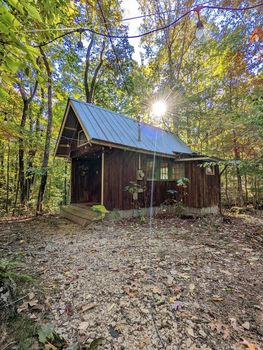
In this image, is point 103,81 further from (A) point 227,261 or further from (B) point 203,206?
(A) point 227,261

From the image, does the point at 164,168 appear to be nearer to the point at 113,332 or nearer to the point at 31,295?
the point at 31,295

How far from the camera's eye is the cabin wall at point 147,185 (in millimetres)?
7758

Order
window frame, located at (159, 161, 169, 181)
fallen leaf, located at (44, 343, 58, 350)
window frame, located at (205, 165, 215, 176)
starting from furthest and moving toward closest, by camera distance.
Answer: window frame, located at (159, 161, 169, 181) → window frame, located at (205, 165, 215, 176) → fallen leaf, located at (44, 343, 58, 350)

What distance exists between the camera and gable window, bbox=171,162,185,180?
9.66 m

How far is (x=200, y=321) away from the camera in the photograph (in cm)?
219

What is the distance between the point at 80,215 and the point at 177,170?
17.2ft

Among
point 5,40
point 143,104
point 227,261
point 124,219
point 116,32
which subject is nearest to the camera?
point 5,40

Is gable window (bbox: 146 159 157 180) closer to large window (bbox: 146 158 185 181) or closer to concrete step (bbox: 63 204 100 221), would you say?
large window (bbox: 146 158 185 181)

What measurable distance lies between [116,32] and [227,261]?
40.7 ft

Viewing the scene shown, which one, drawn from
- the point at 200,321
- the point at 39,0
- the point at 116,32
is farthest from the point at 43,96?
the point at 200,321

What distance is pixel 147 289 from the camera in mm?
2750

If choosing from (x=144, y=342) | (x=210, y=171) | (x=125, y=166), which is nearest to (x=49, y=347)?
(x=144, y=342)

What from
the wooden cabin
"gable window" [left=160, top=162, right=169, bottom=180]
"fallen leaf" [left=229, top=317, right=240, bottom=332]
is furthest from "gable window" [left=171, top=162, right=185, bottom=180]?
"fallen leaf" [left=229, top=317, right=240, bottom=332]

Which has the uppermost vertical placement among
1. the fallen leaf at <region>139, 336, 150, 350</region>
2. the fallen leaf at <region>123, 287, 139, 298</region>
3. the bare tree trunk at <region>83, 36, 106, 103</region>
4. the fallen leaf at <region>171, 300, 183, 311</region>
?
the bare tree trunk at <region>83, 36, 106, 103</region>
